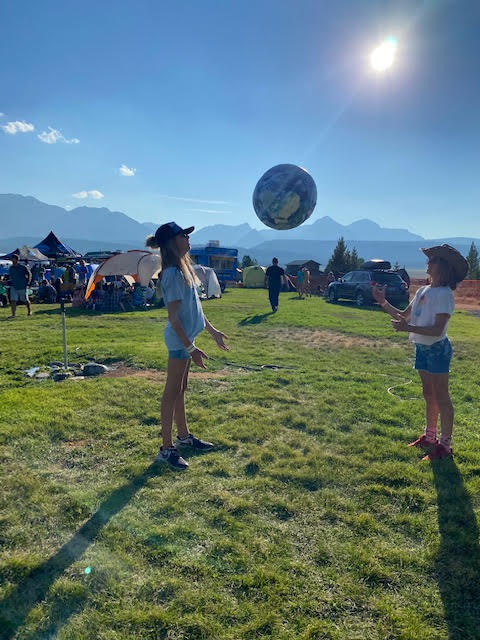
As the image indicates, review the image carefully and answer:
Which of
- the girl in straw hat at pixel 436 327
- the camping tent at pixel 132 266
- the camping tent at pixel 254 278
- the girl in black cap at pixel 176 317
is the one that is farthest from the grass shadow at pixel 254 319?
the camping tent at pixel 254 278

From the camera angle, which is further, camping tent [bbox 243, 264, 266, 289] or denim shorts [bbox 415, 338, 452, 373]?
camping tent [bbox 243, 264, 266, 289]

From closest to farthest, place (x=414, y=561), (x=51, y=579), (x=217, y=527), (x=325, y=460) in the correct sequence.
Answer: (x=51, y=579), (x=414, y=561), (x=217, y=527), (x=325, y=460)

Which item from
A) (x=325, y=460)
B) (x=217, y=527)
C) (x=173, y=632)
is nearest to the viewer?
(x=173, y=632)

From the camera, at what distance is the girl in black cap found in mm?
3719

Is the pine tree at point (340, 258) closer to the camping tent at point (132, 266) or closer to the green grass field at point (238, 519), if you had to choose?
Answer: the camping tent at point (132, 266)

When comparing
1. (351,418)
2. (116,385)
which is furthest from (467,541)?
(116,385)

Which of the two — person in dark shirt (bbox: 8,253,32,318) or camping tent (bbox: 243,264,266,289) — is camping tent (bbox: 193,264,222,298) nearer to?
person in dark shirt (bbox: 8,253,32,318)

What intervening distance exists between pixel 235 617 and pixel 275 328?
10725mm

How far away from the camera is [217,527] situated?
3041 millimetres

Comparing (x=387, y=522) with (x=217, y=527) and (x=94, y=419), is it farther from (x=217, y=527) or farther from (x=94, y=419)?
(x=94, y=419)

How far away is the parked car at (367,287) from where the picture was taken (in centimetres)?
2016

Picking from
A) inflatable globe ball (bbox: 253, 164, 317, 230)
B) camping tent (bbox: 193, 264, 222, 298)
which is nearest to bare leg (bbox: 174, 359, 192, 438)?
inflatable globe ball (bbox: 253, 164, 317, 230)

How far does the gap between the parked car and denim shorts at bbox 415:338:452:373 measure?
1488 cm

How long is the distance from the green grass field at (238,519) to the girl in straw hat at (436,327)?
1.44 feet
